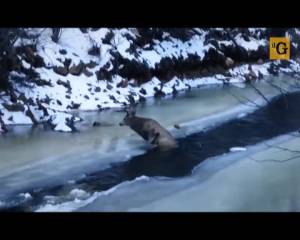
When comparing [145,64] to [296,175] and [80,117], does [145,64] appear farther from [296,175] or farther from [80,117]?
[296,175]

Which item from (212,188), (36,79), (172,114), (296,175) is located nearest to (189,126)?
(172,114)

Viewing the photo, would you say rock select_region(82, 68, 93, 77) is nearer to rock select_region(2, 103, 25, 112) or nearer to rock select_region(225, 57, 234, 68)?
rock select_region(2, 103, 25, 112)

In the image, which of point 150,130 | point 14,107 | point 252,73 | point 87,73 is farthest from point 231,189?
point 14,107

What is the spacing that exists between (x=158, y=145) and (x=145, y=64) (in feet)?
1.84

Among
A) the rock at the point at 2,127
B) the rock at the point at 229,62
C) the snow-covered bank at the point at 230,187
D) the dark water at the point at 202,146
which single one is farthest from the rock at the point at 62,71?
the rock at the point at 229,62

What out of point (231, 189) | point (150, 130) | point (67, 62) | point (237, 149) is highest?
point (67, 62)

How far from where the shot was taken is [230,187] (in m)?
3.04

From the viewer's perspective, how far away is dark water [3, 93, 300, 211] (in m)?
3.03

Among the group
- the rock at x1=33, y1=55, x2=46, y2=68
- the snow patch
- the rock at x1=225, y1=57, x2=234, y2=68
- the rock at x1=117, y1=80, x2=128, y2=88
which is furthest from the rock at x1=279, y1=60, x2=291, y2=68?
the rock at x1=33, y1=55, x2=46, y2=68

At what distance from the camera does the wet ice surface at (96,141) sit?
302 centimetres

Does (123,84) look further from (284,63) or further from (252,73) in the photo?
(284,63)

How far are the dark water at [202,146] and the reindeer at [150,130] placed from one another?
0.05 metres

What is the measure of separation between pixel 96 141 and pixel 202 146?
61cm
